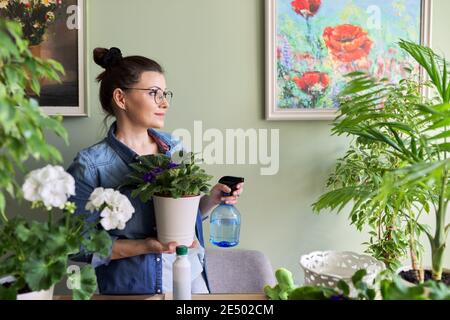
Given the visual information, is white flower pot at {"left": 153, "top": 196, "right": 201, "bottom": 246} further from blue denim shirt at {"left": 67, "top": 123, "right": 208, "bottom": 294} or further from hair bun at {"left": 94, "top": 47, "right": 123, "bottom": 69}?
hair bun at {"left": 94, "top": 47, "right": 123, "bottom": 69}

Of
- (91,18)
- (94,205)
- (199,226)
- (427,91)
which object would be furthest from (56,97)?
(427,91)

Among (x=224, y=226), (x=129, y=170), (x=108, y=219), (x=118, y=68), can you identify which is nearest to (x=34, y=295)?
(x=108, y=219)

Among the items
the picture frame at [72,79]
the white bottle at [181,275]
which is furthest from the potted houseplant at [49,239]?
the picture frame at [72,79]

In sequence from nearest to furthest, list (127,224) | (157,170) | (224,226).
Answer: (157,170), (127,224), (224,226)

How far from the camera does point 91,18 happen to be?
6.04ft

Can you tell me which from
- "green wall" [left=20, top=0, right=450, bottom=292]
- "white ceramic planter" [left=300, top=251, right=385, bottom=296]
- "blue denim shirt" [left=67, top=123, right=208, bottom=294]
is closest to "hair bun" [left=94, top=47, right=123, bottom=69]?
"blue denim shirt" [left=67, top=123, right=208, bottom=294]

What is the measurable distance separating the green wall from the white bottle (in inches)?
35.6

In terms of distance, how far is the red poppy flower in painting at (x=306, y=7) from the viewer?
1885 mm

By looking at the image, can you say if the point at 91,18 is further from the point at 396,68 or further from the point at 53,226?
the point at 396,68

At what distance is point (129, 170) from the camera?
1.44m

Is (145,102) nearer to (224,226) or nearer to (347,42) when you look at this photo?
(224,226)

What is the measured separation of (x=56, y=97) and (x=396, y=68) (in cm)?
151

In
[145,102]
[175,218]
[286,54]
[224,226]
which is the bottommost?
[224,226]

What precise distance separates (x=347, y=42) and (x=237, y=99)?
550 millimetres
